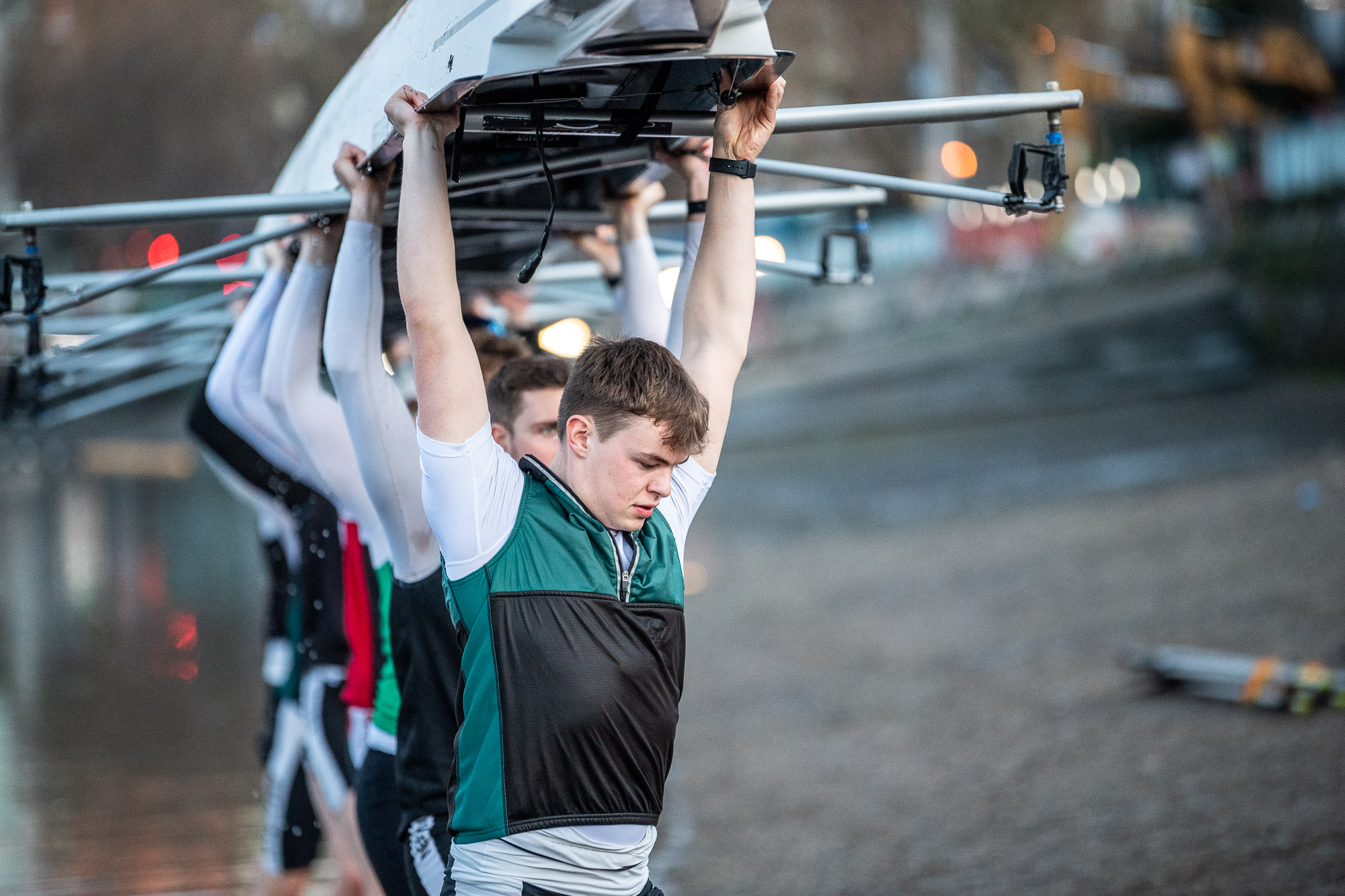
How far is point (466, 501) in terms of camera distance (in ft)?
8.21

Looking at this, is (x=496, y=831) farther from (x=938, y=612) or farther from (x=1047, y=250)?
(x=1047, y=250)

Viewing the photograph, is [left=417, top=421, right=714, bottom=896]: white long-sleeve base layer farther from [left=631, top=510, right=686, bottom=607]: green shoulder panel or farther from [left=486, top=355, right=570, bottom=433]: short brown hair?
[left=486, top=355, right=570, bottom=433]: short brown hair

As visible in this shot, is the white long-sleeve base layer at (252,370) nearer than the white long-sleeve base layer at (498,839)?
No

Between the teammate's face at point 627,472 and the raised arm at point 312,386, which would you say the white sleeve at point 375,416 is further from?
the teammate's face at point 627,472

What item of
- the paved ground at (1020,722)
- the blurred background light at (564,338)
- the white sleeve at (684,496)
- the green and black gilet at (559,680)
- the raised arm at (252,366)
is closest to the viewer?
the green and black gilet at (559,680)

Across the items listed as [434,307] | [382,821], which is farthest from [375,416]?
[382,821]

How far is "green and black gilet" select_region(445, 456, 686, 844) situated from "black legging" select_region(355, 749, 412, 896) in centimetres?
109

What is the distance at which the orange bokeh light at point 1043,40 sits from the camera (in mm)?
33622

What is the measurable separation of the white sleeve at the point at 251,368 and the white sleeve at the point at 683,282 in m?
1.42

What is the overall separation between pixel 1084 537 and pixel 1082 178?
2855cm

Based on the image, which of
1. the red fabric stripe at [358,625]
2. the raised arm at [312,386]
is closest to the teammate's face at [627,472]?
the raised arm at [312,386]

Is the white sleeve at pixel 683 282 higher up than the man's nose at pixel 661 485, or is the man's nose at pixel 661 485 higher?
the white sleeve at pixel 683 282

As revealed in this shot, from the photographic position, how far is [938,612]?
1357cm

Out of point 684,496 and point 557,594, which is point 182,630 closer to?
point 684,496
